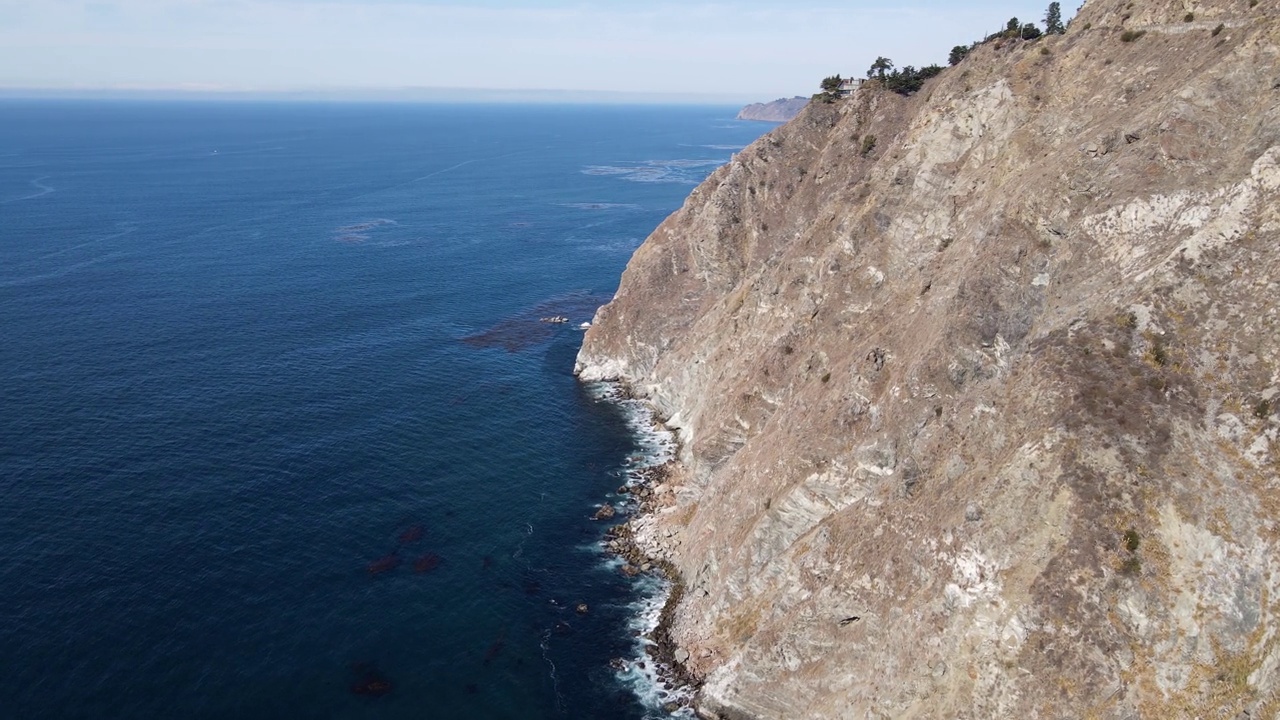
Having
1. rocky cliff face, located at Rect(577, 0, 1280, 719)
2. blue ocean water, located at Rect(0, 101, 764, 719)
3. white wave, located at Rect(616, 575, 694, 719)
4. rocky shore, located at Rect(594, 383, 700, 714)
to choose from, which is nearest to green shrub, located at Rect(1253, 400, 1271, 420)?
rocky cliff face, located at Rect(577, 0, 1280, 719)

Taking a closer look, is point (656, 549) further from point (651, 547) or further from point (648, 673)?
point (648, 673)

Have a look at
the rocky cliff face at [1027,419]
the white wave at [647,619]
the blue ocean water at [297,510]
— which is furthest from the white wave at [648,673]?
the rocky cliff face at [1027,419]

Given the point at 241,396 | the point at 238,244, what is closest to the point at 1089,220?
the point at 241,396

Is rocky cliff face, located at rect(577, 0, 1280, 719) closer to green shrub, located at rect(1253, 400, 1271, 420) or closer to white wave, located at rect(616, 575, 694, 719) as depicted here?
green shrub, located at rect(1253, 400, 1271, 420)

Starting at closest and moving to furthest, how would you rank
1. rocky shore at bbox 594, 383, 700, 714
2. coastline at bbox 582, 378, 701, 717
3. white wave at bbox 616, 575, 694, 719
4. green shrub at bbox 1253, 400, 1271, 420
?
green shrub at bbox 1253, 400, 1271, 420, white wave at bbox 616, 575, 694, 719, coastline at bbox 582, 378, 701, 717, rocky shore at bbox 594, 383, 700, 714

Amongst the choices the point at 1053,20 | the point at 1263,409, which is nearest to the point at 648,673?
the point at 1263,409

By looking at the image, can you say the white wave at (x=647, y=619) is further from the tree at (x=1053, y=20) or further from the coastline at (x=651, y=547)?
the tree at (x=1053, y=20)

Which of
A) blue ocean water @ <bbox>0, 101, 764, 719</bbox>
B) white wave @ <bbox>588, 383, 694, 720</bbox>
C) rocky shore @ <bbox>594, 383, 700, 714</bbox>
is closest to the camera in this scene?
blue ocean water @ <bbox>0, 101, 764, 719</bbox>
